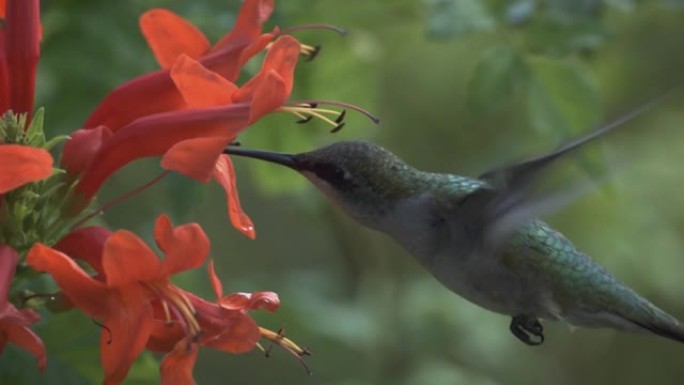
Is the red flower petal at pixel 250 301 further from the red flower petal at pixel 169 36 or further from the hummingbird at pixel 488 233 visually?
the red flower petal at pixel 169 36

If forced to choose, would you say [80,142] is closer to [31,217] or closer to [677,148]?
[31,217]

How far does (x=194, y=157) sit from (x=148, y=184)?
0.15m

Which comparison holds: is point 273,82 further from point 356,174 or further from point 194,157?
point 356,174

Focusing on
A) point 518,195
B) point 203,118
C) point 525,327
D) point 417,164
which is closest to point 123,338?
point 203,118

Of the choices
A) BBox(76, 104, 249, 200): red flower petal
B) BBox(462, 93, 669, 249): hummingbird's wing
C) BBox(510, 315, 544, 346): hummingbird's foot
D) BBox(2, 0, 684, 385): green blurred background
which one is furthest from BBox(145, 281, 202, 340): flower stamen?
BBox(510, 315, 544, 346): hummingbird's foot

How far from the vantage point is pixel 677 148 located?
4785mm

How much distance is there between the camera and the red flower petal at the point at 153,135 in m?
2.18

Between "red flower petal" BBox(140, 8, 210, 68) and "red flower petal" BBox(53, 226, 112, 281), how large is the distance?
0.43 m

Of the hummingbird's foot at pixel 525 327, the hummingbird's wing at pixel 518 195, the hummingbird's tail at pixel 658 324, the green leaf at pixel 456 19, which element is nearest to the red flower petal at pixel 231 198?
the hummingbird's wing at pixel 518 195

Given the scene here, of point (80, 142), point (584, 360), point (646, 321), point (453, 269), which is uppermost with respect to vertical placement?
point (80, 142)

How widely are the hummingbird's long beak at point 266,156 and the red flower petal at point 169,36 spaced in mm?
288

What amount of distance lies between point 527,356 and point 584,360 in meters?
0.23

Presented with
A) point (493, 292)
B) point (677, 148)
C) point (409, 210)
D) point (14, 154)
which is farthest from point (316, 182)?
point (677, 148)

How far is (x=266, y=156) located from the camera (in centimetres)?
232
